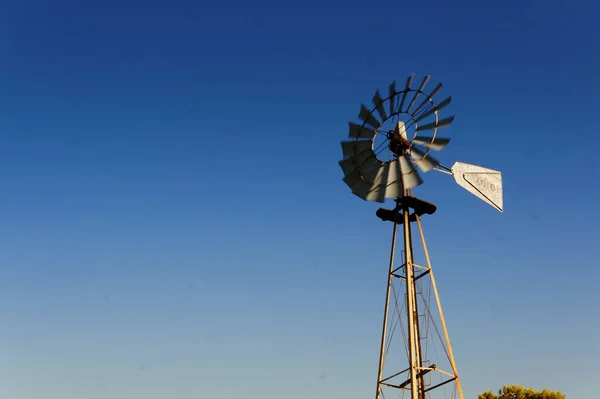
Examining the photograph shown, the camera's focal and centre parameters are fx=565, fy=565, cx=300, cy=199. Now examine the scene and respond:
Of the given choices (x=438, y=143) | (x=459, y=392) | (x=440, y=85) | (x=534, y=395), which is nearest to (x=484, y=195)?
(x=438, y=143)

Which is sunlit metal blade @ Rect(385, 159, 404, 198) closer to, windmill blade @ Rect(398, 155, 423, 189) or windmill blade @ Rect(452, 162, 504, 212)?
windmill blade @ Rect(398, 155, 423, 189)

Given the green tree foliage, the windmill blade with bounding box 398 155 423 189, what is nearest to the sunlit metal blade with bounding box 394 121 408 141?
the windmill blade with bounding box 398 155 423 189

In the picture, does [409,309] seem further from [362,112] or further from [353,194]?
[362,112]

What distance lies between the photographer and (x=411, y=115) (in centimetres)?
2488

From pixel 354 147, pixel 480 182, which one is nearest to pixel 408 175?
pixel 354 147

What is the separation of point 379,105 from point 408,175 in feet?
12.1

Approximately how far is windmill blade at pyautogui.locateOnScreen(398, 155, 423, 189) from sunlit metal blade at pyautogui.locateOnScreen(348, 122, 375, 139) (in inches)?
82.4

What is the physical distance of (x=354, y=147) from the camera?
25.8 meters

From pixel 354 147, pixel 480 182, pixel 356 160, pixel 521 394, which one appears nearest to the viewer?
pixel 480 182

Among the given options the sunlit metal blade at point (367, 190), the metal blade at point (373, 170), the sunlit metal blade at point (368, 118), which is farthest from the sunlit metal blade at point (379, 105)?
the sunlit metal blade at point (367, 190)

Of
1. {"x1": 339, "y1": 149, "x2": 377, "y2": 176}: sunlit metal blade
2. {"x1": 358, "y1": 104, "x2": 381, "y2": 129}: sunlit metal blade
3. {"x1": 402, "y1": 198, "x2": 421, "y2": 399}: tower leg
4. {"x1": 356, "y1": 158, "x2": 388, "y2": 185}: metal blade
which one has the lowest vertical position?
{"x1": 402, "y1": 198, "x2": 421, "y2": 399}: tower leg

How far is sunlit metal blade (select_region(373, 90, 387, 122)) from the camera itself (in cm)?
2538

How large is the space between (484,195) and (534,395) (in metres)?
25.1

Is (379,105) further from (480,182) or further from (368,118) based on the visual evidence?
(480,182)
